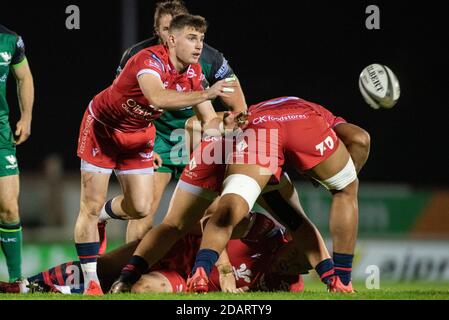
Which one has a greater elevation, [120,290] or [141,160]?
[141,160]

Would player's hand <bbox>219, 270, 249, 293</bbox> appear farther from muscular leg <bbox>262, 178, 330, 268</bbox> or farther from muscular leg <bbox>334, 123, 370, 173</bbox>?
muscular leg <bbox>334, 123, 370, 173</bbox>

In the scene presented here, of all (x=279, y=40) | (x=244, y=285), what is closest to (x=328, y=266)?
(x=244, y=285)

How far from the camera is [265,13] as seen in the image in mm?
22203

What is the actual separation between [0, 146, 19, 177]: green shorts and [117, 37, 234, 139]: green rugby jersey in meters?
1.37

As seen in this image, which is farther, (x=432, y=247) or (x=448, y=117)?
(x=448, y=117)

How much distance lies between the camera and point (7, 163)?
6902 mm

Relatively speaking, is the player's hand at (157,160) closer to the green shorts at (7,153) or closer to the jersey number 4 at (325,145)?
the green shorts at (7,153)

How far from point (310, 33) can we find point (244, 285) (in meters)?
15.8

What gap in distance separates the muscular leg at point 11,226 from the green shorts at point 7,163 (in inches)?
1.4

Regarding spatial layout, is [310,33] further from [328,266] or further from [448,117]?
[328,266]

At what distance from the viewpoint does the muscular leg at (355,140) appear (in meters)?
6.50

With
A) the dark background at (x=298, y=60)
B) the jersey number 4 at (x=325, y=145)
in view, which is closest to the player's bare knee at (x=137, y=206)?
the jersey number 4 at (x=325, y=145)

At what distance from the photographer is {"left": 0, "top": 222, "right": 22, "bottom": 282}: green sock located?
687 cm

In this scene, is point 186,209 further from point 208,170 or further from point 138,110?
point 138,110
